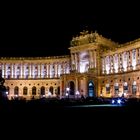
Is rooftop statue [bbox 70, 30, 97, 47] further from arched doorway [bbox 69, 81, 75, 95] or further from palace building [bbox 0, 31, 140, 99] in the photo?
arched doorway [bbox 69, 81, 75, 95]

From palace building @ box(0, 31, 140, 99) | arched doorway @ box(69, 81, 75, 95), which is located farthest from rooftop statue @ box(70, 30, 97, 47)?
arched doorway @ box(69, 81, 75, 95)

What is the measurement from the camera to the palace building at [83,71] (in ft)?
246

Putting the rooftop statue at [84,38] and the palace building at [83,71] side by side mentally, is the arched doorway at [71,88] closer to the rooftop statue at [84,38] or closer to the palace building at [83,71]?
the palace building at [83,71]

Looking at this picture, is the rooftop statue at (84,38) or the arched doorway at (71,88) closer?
the arched doorway at (71,88)

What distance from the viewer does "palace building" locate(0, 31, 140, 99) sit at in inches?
2958

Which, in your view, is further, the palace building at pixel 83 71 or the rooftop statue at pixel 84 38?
the rooftop statue at pixel 84 38

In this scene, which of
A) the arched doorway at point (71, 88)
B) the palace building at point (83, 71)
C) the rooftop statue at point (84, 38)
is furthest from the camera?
the rooftop statue at point (84, 38)

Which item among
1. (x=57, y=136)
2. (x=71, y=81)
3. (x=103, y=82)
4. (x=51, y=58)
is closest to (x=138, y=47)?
(x=103, y=82)

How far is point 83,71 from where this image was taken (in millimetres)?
88562

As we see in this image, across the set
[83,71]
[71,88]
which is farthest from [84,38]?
[71,88]

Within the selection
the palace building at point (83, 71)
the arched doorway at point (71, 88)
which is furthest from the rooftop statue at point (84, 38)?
the arched doorway at point (71, 88)

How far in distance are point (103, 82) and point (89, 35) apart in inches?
608

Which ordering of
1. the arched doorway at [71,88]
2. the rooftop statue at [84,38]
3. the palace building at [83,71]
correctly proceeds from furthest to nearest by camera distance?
1. the rooftop statue at [84,38]
2. the arched doorway at [71,88]
3. the palace building at [83,71]

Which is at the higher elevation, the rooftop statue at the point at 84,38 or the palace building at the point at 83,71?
the rooftop statue at the point at 84,38
